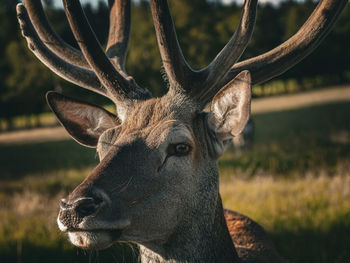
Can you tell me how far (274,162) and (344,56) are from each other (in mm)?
29214

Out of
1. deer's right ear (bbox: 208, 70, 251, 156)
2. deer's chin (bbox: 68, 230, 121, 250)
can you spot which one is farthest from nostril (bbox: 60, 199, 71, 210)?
deer's right ear (bbox: 208, 70, 251, 156)

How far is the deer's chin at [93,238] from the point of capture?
1816 millimetres

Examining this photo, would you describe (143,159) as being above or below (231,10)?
below

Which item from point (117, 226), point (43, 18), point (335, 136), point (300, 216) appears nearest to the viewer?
point (117, 226)

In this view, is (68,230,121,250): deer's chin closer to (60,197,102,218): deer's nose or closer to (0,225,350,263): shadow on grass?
(60,197,102,218): deer's nose

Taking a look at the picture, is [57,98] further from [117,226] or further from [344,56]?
[344,56]

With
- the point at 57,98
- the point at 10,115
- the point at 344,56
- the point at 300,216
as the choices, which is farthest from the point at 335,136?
the point at 10,115

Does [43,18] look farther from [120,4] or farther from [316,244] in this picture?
[316,244]

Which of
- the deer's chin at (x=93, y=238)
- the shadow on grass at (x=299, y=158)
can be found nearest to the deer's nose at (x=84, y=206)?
the deer's chin at (x=93, y=238)

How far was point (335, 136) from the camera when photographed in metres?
12.8

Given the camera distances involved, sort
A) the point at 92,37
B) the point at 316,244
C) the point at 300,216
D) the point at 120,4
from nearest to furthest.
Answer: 1. the point at 92,37
2. the point at 120,4
3. the point at 316,244
4. the point at 300,216

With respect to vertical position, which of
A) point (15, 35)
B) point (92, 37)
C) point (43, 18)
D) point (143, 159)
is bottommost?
point (143, 159)

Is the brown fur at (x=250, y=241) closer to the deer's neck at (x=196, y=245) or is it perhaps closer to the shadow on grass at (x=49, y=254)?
the deer's neck at (x=196, y=245)

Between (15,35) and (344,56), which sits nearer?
(344,56)
